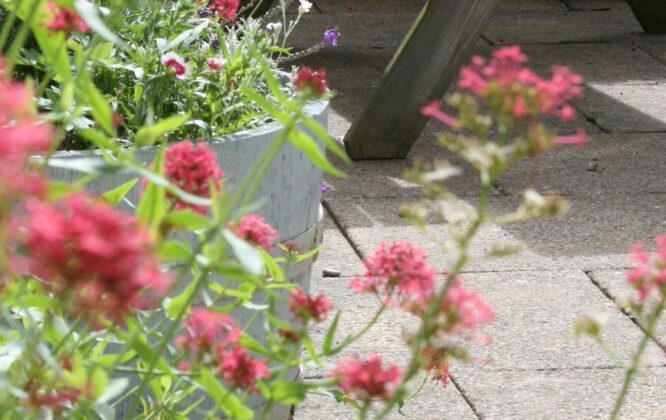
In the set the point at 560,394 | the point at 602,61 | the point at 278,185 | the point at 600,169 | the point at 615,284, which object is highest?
the point at 278,185

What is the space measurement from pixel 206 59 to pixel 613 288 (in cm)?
150

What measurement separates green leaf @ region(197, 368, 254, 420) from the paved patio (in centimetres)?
167

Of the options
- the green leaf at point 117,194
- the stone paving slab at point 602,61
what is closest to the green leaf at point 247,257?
the green leaf at point 117,194

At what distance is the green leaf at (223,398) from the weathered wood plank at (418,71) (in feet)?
11.1

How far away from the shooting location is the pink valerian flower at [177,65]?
2.26 m

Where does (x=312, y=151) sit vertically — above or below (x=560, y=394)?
above

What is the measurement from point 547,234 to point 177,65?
1.96 meters

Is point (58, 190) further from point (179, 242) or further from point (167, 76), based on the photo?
point (167, 76)

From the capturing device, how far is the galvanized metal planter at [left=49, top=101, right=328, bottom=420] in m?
2.18

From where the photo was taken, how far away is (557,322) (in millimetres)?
3350

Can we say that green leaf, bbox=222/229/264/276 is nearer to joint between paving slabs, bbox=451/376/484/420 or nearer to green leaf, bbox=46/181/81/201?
green leaf, bbox=46/181/81/201

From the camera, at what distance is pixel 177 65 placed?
2270 millimetres

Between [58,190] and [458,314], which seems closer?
[58,190]

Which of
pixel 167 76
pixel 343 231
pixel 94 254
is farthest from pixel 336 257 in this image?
pixel 94 254
